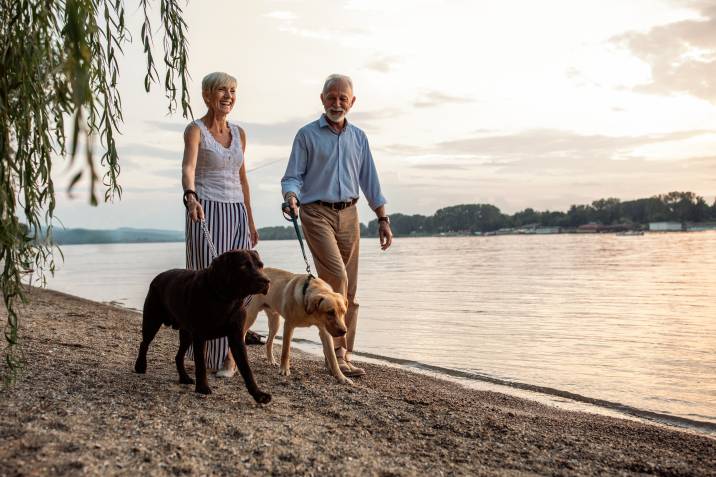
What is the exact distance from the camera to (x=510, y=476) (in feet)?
12.2

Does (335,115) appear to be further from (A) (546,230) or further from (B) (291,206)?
(A) (546,230)

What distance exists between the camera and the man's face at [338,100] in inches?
251

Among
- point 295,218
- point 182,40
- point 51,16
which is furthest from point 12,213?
point 295,218

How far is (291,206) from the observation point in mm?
6082

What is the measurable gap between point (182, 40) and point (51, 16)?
118 cm

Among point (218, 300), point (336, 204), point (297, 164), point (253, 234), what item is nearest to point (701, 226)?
point (336, 204)

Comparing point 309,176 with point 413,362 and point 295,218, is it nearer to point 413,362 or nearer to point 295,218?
point 295,218

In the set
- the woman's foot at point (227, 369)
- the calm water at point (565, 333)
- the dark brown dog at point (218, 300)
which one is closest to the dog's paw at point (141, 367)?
the woman's foot at point (227, 369)

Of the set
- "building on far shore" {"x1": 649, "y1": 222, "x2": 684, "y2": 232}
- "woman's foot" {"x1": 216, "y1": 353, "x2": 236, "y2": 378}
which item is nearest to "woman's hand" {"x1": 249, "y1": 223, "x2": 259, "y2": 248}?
"woman's foot" {"x1": 216, "y1": 353, "x2": 236, "y2": 378}

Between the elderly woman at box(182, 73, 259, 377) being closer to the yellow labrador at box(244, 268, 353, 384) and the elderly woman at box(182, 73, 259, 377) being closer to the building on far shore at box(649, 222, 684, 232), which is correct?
the yellow labrador at box(244, 268, 353, 384)

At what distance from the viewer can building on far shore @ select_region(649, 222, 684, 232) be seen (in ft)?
492

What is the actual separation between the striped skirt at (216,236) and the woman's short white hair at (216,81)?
3.38 feet

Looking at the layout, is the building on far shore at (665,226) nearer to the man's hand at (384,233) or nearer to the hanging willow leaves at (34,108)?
the man's hand at (384,233)

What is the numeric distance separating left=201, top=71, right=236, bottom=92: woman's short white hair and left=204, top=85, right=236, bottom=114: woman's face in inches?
1.0
